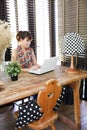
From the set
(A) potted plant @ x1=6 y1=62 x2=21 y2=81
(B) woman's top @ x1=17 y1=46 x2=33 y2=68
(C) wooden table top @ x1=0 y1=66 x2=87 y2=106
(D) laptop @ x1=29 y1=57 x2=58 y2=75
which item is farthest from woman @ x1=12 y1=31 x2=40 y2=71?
(A) potted plant @ x1=6 y1=62 x2=21 y2=81

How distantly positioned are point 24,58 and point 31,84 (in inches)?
39.4

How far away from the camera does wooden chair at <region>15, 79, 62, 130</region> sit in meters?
1.73

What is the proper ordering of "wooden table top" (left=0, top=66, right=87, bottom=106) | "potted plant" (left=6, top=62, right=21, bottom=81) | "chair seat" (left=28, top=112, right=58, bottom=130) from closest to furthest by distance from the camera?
"wooden table top" (left=0, top=66, right=87, bottom=106)
"chair seat" (left=28, top=112, right=58, bottom=130)
"potted plant" (left=6, top=62, right=21, bottom=81)

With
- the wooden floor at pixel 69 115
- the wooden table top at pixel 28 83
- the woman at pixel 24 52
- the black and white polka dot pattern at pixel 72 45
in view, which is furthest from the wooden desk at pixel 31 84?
the woman at pixel 24 52

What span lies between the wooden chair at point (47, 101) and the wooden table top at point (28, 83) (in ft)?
0.43

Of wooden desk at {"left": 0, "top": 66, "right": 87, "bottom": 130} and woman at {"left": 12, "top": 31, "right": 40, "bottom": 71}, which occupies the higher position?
woman at {"left": 12, "top": 31, "right": 40, "bottom": 71}

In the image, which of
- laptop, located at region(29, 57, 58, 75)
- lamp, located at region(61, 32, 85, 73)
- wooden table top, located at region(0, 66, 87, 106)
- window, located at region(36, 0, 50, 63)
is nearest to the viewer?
wooden table top, located at region(0, 66, 87, 106)

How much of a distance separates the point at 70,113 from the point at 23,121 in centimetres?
132

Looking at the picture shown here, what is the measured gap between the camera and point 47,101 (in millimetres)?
1786

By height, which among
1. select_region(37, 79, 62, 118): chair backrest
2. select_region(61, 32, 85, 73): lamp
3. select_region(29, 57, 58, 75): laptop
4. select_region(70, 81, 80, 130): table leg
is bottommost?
select_region(70, 81, 80, 130): table leg

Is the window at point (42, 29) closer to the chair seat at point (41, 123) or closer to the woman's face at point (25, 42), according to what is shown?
the woman's face at point (25, 42)

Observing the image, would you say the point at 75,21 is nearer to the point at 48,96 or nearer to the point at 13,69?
the point at 13,69

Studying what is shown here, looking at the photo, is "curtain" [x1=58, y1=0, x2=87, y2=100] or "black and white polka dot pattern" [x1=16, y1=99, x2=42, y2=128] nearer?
"black and white polka dot pattern" [x1=16, y1=99, x2=42, y2=128]

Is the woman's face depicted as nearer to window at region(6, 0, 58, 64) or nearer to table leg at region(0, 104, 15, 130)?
window at region(6, 0, 58, 64)
